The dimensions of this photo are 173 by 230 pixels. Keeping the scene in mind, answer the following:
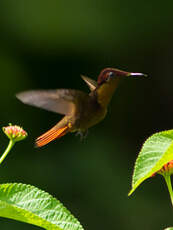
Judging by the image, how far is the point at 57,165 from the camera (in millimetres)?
4215

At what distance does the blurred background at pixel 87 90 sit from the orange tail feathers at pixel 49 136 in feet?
7.85

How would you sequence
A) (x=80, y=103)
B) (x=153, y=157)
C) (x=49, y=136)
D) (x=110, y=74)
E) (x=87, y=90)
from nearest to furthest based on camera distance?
(x=153, y=157) < (x=49, y=136) < (x=110, y=74) < (x=80, y=103) < (x=87, y=90)

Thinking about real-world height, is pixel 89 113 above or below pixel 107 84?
below

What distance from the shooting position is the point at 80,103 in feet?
6.08

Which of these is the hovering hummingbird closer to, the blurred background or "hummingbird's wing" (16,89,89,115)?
"hummingbird's wing" (16,89,89,115)

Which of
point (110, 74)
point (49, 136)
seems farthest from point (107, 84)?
point (49, 136)

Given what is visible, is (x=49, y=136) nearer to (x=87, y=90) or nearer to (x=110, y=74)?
(x=110, y=74)

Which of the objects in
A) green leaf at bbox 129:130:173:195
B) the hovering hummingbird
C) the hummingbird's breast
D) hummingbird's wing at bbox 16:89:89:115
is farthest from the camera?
the hummingbird's breast

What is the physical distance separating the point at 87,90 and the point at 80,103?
9.43 ft

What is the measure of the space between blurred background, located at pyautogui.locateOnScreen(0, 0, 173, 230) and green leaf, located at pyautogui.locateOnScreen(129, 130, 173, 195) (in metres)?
3.09

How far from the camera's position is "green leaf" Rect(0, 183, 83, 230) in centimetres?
102

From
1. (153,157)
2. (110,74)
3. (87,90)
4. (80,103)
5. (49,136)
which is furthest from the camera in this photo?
(87,90)

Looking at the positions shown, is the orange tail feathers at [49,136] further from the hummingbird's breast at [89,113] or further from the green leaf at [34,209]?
the green leaf at [34,209]

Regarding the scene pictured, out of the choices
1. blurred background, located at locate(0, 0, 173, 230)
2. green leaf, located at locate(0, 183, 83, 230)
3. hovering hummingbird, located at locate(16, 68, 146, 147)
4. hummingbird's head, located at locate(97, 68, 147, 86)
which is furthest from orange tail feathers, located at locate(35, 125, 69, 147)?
blurred background, located at locate(0, 0, 173, 230)
